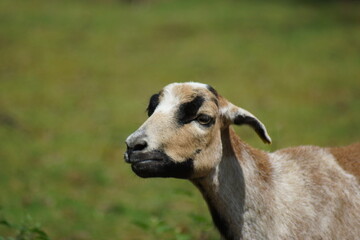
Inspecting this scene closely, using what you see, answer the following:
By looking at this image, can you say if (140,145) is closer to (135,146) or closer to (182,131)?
(135,146)

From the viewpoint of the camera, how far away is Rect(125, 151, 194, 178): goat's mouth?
412cm

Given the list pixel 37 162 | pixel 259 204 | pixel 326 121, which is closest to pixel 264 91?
pixel 326 121

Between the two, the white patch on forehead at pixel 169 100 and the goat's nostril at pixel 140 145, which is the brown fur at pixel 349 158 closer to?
the white patch on forehead at pixel 169 100

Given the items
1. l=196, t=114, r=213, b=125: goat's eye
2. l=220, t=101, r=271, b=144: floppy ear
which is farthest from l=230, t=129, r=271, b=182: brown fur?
l=196, t=114, r=213, b=125: goat's eye

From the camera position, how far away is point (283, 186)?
15.5 feet

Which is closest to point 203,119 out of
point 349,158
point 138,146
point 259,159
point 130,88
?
point 138,146

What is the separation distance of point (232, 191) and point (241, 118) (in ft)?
2.02

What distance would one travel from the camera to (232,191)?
4527mm

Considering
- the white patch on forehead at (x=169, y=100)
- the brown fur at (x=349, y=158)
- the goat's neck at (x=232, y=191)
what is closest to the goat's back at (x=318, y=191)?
the brown fur at (x=349, y=158)

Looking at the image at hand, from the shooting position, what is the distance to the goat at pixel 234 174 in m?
4.24

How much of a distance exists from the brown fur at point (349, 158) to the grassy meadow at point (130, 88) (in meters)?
1.54

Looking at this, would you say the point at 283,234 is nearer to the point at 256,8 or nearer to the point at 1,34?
the point at 1,34

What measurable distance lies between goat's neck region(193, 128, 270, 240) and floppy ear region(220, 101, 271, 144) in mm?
166

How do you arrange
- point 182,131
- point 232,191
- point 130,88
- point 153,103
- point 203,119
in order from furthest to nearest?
point 130,88 → point 153,103 → point 232,191 → point 203,119 → point 182,131
